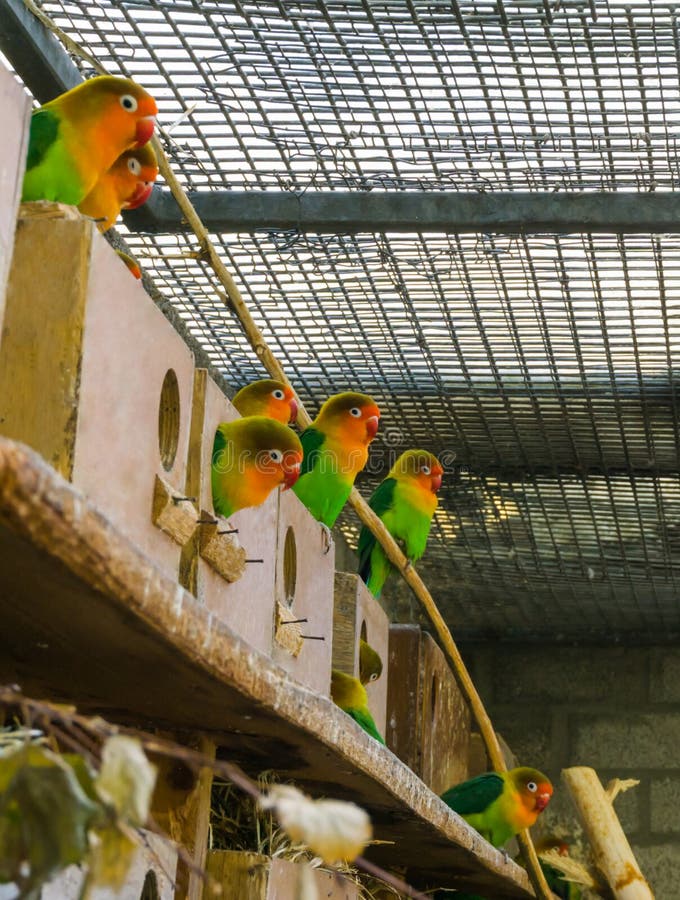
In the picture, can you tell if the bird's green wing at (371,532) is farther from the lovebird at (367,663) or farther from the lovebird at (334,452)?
the lovebird at (334,452)

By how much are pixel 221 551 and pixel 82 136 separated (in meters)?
0.48

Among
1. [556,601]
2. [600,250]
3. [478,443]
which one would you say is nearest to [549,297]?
[600,250]

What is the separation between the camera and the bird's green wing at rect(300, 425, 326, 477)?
2428mm

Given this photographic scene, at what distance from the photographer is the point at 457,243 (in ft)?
7.80

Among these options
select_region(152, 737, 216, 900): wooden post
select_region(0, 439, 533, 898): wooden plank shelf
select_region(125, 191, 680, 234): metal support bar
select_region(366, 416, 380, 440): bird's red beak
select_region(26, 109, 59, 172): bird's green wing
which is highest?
select_region(125, 191, 680, 234): metal support bar

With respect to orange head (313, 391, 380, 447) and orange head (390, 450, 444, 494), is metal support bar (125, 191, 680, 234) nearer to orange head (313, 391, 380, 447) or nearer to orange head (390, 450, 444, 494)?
orange head (313, 391, 380, 447)

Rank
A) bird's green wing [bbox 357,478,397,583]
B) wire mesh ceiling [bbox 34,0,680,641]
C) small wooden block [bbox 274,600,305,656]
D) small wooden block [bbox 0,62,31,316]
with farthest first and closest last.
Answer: bird's green wing [bbox 357,478,397,583] < wire mesh ceiling [bbox 34,0,680,641] < small wooden block [bbox 274,600,305,656] < small wooden block [bbox 0,62,31,316]

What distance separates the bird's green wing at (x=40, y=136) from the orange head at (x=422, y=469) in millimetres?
1616

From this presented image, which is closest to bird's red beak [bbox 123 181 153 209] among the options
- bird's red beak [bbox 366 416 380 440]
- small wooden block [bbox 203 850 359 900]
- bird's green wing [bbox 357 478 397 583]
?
small wooden block [bbox 203 850 359 900]

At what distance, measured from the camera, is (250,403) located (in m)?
2.08

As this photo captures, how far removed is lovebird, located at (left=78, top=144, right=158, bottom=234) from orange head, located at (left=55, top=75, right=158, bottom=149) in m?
0.06

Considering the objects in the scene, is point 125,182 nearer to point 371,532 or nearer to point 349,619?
point 349,619

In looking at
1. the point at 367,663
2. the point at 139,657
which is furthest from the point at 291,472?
the point at 367,663

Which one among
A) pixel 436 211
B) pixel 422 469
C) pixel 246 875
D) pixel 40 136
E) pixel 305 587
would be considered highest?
pixel 436 211
